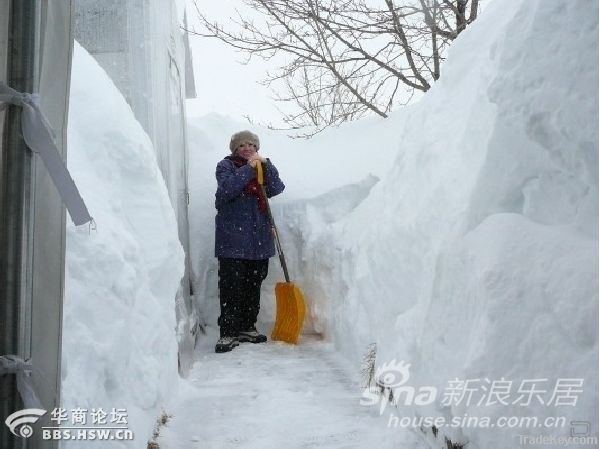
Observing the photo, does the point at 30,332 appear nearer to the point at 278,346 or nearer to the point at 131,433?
the point at 131,433

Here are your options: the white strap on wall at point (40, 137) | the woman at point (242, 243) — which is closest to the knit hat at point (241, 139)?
the woman at point (242, 243)

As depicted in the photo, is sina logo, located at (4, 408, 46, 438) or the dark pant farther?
the dark pant

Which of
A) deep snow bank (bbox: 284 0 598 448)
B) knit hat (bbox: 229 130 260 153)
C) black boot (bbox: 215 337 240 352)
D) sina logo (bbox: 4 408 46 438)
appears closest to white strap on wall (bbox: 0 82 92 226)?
sina logo (bbox: 4 408 46 438)

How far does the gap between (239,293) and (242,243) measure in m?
0.41

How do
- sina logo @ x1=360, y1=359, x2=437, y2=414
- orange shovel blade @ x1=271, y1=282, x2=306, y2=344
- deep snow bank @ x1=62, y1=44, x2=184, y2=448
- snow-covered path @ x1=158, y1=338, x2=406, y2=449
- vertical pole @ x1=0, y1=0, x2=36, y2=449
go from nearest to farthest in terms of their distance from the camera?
vertical pole @ x1=0, y1=0, x2=36, y2=449 → deep snow bank @ x1=62, y1=44, x2=184, y2=448 → sina logo @ x1=360, y1=359, x2=437, y2=414 → snow-covered path @ x1=158, y1=338, x2=406, y2=449 → orange shovel blade @ x1=271, y1=282, x2=306, y2=344

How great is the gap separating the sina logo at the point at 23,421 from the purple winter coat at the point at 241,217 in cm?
325

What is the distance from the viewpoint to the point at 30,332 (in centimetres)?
123

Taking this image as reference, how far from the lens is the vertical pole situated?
1.19 metres

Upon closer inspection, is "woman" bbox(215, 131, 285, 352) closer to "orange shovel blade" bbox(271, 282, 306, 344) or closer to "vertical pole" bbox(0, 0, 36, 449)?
"orange shovel blade" bbox(271, 282, 306, 344)

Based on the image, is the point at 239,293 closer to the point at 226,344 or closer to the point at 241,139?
the point at 226,344

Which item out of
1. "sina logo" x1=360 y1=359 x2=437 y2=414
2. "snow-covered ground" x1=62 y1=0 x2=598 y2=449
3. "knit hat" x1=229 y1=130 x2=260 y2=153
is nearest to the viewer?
"snow-covered ground" x1=62 y1=0 x2=598 y2=449

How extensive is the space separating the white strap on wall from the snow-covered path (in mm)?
1493

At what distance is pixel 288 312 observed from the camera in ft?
15.0

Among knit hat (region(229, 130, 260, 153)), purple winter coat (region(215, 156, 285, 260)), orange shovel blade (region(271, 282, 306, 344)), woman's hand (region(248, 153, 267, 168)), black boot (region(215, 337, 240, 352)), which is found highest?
knit hat (region(229, 130, 260, 153))
